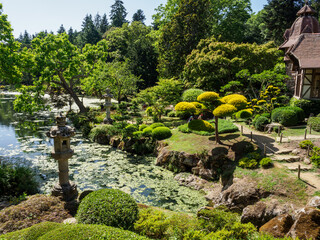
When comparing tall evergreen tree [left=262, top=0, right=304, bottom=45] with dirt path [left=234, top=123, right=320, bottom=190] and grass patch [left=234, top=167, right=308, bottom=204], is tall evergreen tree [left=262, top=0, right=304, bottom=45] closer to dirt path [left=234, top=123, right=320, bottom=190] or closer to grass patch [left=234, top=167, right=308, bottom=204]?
dirt path [left=234, top=123, right=320, bottom=190]

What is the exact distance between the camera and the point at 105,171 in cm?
1585

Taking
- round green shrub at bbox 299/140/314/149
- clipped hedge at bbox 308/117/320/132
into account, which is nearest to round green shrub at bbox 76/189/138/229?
round green shrub at bbox 299/140/314/149

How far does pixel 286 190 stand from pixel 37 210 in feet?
34.5

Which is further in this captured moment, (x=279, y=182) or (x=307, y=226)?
(x=279, y=182)

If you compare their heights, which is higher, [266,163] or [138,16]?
[138,16]

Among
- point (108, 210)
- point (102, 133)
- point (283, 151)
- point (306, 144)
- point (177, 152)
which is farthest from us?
point (102, 133)

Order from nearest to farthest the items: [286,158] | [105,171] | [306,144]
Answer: [286,158] → [306,144] → [105,171]

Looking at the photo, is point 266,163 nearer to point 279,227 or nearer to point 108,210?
point 279,227

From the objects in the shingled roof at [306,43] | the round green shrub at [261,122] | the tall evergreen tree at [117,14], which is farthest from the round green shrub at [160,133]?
the tall evergreen tree at [117,14]

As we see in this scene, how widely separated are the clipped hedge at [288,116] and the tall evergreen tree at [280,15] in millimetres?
21735

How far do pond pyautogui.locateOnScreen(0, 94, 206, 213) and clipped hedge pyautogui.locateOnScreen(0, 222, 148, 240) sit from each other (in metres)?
6.25

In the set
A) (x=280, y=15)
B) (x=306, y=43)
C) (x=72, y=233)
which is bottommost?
(x=72, y=233)

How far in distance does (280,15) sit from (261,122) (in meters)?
24.6

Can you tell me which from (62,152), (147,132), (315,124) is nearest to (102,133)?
(147,132)
